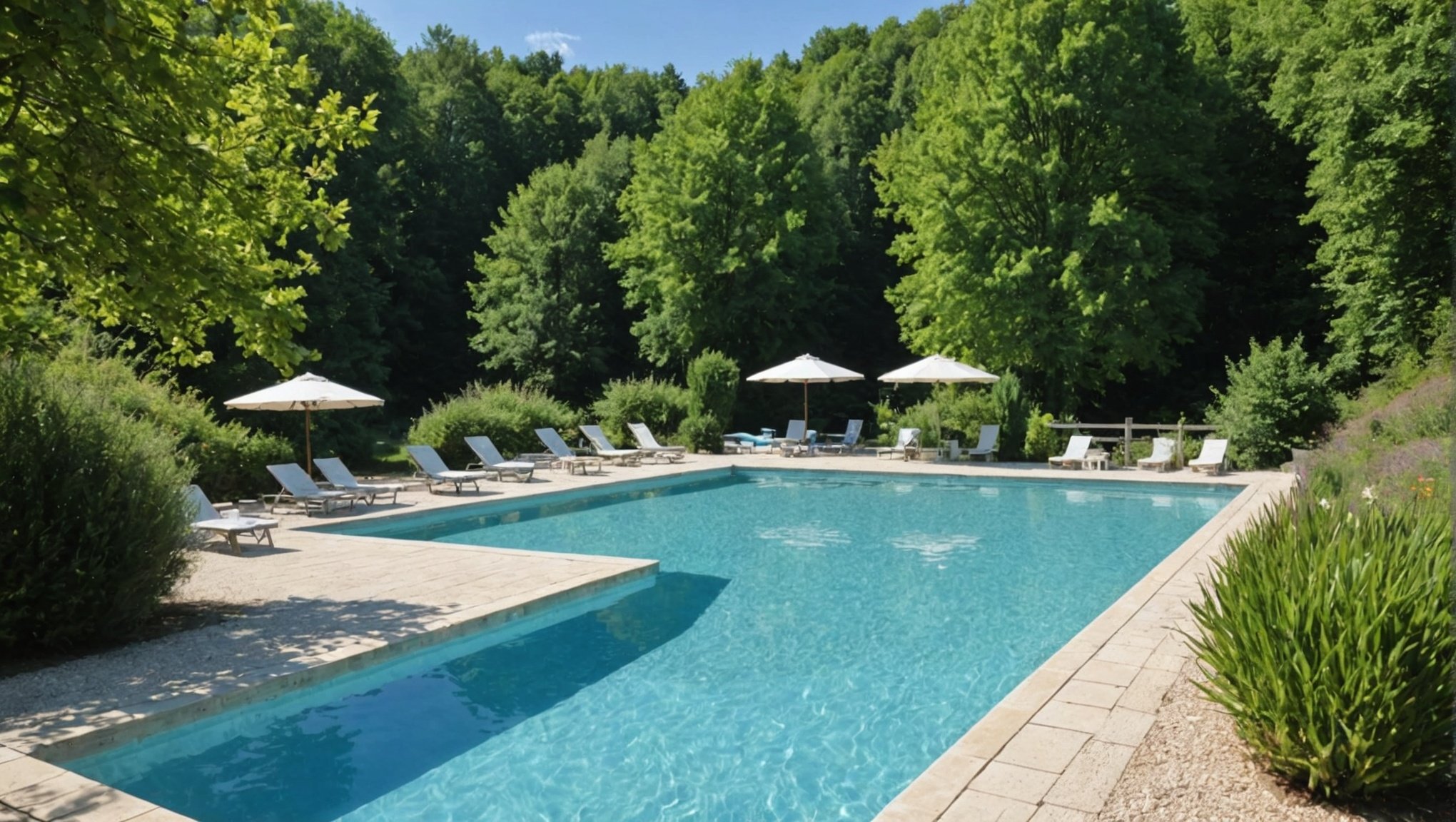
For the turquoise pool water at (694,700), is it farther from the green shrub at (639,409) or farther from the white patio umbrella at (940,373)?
the green shrub at (639,409)

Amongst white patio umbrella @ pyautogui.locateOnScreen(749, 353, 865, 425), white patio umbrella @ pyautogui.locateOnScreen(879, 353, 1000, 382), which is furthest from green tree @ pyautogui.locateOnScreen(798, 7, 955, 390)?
white patio umbrella @ pyautogui.locateOnScreen(879, 353, 1000, 382)

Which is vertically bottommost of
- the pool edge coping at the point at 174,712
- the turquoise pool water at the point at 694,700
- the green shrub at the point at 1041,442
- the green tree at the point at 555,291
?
the turquoise pool water at the point at 694,700

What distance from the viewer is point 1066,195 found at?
73.3 feet

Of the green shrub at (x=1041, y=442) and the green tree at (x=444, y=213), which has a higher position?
the green tree at (x=444, y=213)

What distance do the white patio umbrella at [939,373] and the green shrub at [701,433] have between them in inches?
162

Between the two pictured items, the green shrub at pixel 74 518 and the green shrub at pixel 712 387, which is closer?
the green shrub at pixel 74 518

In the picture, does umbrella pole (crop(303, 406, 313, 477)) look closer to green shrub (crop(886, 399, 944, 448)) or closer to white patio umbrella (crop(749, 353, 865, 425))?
white patio umbrella (crop(749, 353, 865, 425))

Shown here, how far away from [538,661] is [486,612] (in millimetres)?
554

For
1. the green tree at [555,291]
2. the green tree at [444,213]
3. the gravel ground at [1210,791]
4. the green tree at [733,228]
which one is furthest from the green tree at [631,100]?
the gravel ground at [1210,791]

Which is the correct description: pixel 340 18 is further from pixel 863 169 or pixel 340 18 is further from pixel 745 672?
pixel 745 672

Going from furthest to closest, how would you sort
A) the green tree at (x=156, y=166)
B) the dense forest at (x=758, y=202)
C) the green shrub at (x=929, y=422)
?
the green shrub at (x=929, y=422) < the dense forest at (x=758, y=202) < the green tree at (x=156, y=166)

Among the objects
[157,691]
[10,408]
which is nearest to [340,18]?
[10,408]

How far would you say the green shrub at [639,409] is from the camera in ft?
69.4

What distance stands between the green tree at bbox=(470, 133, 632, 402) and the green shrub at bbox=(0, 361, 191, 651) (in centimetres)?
2243
